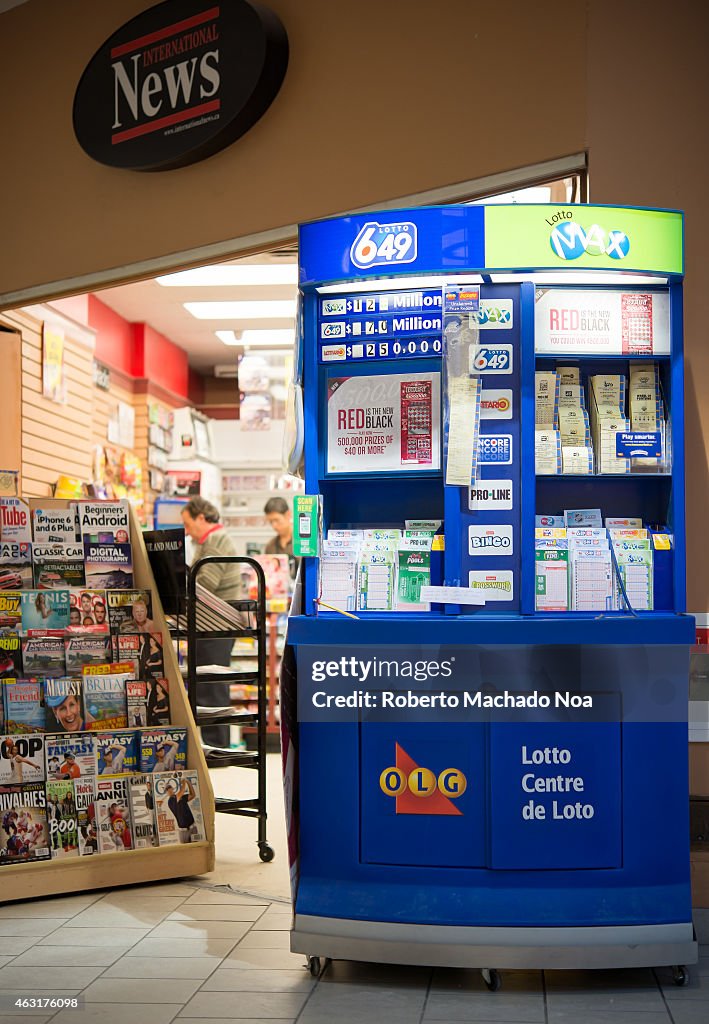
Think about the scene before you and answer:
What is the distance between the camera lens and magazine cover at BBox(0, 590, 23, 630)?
4.65 metres

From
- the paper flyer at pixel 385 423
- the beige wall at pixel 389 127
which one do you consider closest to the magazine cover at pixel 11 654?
the paper flyer at pixel 385 423

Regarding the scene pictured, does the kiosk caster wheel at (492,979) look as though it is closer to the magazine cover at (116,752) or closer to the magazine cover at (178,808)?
the magazine cover at (178,808)

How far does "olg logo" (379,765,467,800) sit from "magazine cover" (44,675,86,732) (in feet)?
5.24

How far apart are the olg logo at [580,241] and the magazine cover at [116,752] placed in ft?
8.57

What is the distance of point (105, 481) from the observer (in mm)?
8891

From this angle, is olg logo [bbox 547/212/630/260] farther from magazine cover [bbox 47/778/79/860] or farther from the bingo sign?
magazine cover [bbox 47/778/79/860]

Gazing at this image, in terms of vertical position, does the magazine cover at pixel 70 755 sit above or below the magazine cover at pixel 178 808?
above

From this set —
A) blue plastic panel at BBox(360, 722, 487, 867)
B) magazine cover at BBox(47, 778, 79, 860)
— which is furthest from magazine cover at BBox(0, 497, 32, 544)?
blue plastic panel at BBox(360, 722, 487, 867)

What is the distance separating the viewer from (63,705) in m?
4.63

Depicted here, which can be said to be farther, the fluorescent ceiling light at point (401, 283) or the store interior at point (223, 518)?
the fluorescent ceiling light at point (401, 283)

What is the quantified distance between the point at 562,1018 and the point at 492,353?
2.00 metres

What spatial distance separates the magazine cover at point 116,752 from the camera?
181 inches

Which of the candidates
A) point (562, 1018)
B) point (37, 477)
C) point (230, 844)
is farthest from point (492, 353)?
point (37, 477)

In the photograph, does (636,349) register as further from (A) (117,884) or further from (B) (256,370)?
(B) (256,370)
